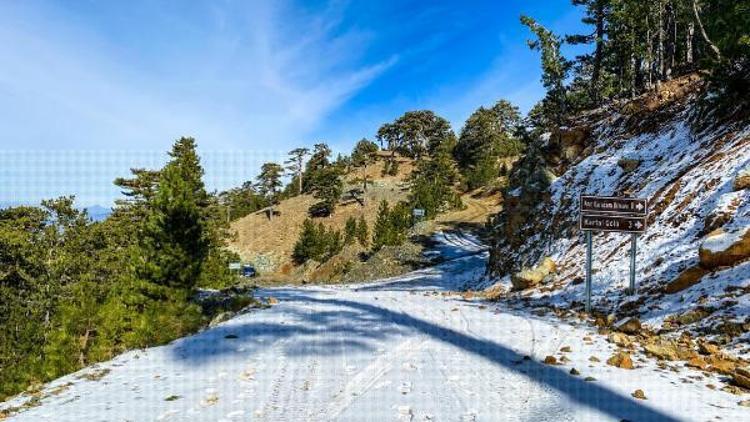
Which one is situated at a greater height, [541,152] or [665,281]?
[541,152]

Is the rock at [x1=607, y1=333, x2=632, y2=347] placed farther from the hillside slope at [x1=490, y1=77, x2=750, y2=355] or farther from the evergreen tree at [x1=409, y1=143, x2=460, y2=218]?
the evergreen tree at [x1=409, y1=143, x2=460, y2=218]

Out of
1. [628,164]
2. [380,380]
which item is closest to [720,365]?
[380,380]

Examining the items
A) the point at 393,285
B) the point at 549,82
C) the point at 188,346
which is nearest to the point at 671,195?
the point at 188,346

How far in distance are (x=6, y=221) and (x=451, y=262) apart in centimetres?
3805

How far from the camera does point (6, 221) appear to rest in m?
39.0

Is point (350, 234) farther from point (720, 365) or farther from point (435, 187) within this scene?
point (720, 365)

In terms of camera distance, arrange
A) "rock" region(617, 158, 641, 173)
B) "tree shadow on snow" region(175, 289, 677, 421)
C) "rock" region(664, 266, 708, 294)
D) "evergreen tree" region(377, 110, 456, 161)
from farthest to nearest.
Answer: "evergreen tree" region(377, 110, 456, 161), "rock" region(617, 158, 641, 173), "rock" region(664, 266, 708, 294), "tree shadow on snow" region(175, 289, 677, 421)

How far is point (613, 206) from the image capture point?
1214cm

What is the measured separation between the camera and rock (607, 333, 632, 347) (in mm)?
8555

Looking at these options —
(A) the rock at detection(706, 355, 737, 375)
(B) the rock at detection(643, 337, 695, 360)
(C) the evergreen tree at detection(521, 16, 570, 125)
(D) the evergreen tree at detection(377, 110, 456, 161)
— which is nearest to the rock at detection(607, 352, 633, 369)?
(B) the rock at detection(643, 337, 695, 360)

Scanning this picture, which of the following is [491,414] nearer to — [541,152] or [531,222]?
[531,222]

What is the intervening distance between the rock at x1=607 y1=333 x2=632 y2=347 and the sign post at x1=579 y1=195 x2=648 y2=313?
9.31ft

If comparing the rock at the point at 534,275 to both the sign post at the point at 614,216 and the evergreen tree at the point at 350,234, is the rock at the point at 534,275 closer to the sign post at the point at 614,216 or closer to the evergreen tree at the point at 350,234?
the sign post at the point at 614,216

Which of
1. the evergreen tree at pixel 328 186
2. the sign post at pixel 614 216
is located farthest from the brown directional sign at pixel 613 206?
the evergreen tree at pixel 328 186
